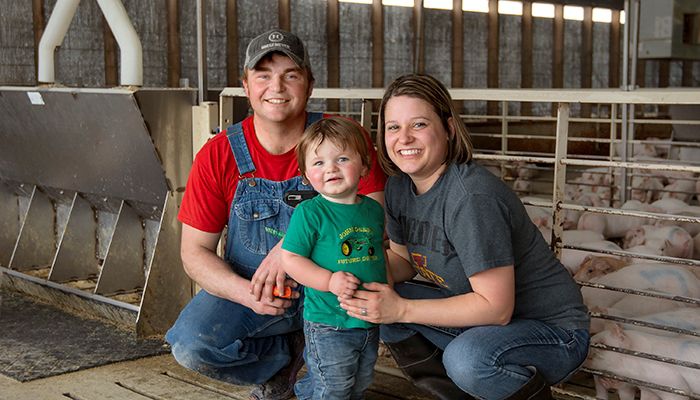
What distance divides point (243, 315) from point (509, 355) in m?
0.92

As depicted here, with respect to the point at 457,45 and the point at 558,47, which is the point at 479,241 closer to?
the point at 457,45

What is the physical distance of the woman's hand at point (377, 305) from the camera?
7.90 feet

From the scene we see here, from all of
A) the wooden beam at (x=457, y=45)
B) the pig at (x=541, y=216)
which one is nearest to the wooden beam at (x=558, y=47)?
the wooden beam at (x=457, y=45)

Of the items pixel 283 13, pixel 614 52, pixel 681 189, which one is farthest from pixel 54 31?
pixel 614 52

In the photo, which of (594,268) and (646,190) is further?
(646,190)

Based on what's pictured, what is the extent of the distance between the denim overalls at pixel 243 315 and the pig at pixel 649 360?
1060 mm

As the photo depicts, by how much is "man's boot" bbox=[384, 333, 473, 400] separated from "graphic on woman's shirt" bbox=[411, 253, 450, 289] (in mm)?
205

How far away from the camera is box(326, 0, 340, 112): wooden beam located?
11.6 m

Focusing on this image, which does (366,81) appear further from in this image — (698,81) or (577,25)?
(698,81)

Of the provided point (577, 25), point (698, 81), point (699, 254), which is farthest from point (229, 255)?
point (698, 81)

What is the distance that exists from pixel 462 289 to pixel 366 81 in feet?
32.0

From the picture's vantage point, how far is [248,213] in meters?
2.92

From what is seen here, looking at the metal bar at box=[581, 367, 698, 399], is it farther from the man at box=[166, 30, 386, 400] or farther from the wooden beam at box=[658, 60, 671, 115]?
the wooden beam at box=[658, 60, 671, 115]

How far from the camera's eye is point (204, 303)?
2.92 m
